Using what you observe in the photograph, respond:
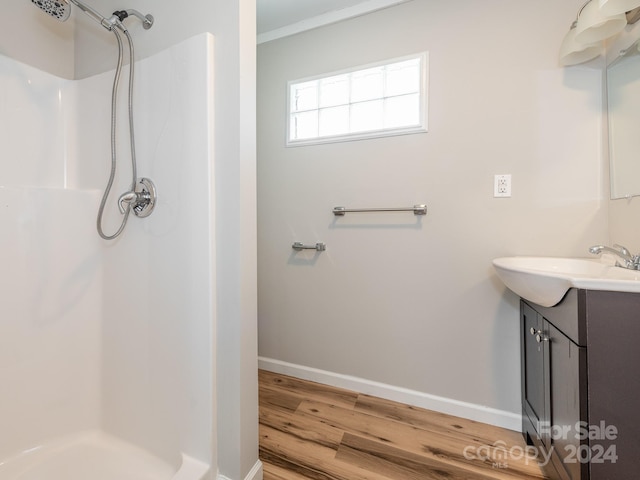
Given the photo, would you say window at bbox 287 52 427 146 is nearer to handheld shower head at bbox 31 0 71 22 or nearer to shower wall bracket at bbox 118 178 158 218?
shower wall bracket at bbox 118 178 158 218

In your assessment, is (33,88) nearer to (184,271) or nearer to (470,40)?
(184,271)

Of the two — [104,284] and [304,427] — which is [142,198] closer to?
[104,284]

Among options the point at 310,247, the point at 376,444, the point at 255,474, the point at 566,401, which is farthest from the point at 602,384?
the point at 310,247

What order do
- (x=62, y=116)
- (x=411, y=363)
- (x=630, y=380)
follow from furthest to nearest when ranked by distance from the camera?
(x=411, y=363) → (x=62, y=116) → (x=630, y=380)

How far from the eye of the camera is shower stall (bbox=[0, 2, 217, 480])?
963 millimetres

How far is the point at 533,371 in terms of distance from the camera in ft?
3.80

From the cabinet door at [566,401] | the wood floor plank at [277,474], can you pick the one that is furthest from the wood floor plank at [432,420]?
the wood floor plank at [277,474]

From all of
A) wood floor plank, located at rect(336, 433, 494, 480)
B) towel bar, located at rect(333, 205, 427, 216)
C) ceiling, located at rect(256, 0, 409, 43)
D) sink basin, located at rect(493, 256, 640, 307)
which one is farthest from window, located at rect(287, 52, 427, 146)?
wood floor plank, located at rect(336, 433, 494, 480)

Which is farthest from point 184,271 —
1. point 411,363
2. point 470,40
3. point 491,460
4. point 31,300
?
point 470,40

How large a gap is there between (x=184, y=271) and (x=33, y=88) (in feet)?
3.61

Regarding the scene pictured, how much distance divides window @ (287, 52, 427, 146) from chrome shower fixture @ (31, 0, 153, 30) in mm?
918

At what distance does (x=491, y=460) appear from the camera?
115 cm

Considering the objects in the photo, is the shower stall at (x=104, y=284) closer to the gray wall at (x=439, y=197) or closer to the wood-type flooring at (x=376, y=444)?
the wood-type flooring at (x=376, y=444)

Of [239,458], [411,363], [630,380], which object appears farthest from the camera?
[411,363]
